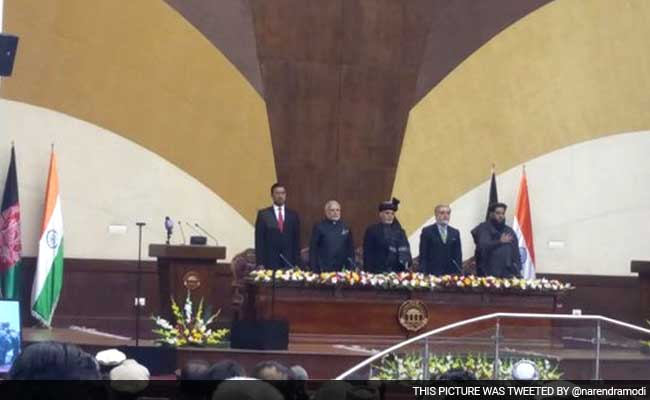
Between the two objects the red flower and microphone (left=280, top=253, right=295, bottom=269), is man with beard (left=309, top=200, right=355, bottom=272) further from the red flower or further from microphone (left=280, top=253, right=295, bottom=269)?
the red flower

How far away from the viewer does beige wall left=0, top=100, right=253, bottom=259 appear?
44.1 ft

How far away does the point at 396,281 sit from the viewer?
11.9 metres

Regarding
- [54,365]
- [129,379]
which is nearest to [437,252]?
[129,379]

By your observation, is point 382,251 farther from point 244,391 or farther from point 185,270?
point 244,391

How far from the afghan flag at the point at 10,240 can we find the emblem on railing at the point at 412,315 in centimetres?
396

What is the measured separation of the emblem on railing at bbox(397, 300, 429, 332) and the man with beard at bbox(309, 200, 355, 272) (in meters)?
0.90

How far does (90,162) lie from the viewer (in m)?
13.7

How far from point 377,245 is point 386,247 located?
99 mm

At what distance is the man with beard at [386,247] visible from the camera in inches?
492

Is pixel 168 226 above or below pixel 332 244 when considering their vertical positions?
above

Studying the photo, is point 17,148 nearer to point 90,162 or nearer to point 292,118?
point 90,162

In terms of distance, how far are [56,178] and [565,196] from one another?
5.77m

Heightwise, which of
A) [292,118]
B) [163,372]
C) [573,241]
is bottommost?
[163,372]

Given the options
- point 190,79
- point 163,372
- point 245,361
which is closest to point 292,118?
point 190,79
